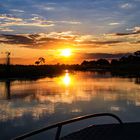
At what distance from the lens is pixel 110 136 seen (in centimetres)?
699

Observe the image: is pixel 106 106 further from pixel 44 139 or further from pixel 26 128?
pixel 44 139

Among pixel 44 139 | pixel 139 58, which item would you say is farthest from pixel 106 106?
pixel 139 58

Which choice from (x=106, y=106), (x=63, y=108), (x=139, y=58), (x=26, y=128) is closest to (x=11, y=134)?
(x=26, y=128)

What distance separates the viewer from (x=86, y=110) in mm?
20062

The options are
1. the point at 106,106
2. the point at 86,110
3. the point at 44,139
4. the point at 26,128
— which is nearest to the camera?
the point at 44,139

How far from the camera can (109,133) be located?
7.20 metres

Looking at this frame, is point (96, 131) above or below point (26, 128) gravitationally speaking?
above

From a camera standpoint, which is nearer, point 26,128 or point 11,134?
point 11,134

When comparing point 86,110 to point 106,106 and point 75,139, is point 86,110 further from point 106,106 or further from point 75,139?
point 75,139

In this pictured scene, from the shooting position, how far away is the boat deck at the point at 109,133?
22.5 feet

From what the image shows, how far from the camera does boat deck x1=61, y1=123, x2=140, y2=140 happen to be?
6.87 meters

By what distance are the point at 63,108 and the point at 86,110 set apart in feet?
6.06

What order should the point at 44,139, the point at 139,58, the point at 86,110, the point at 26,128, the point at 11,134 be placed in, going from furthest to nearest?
1. the point at 139,58
2. the point at 86,110
3. the point at 26,128
4. the point at 11,134
5. the point at 44,139

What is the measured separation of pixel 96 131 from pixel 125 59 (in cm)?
16618
